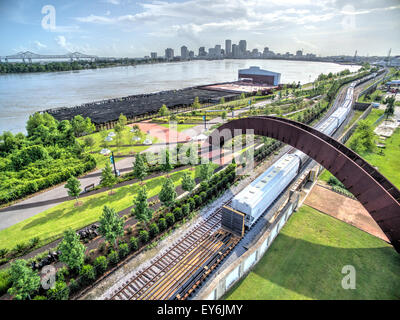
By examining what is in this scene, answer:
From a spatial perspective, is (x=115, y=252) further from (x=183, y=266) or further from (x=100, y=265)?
(x=183, y=266)

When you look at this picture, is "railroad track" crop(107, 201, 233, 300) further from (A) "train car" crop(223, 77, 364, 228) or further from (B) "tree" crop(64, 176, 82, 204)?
(B) "tree" crop(64, 176, 82, 204)

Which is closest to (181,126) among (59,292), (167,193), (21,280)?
(167,193)
